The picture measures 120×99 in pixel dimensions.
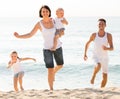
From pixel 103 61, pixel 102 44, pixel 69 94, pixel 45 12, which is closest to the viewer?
pixel 69 94

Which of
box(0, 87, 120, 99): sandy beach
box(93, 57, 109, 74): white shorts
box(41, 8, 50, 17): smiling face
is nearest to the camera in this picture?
box(0, 87, 120, 99): sandy beach

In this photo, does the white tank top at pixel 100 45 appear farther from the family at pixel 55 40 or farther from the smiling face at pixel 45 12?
the smiling face at pixel 45 12

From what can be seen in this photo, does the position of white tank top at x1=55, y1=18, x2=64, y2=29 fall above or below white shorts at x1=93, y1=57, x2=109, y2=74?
above

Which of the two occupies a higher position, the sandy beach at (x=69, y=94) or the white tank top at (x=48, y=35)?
the white tank top at (x=48, y=35)

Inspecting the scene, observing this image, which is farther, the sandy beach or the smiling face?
the smiling face

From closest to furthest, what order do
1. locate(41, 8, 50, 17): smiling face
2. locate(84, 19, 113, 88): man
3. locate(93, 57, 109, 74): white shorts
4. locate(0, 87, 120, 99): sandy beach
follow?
locate(0, 87, 120, 99): sandy beach, locate(41, 8, 50, 17): smiling face, locate(84, 19, 113, 88): man, locate(93, 57, 109, 74): white shorts

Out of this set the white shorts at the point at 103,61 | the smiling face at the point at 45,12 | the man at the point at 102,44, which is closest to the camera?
the smiling face at the point at 45,12

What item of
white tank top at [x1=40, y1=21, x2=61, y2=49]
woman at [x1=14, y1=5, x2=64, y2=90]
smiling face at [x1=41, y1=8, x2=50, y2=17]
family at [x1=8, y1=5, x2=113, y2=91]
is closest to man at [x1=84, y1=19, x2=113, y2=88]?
family at [x1=8, y1=5, x2=113, y2=91]

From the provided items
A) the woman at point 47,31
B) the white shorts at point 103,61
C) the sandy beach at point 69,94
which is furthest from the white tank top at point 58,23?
the sandy beach at point 69,94

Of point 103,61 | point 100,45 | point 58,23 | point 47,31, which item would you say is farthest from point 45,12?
point 103,61

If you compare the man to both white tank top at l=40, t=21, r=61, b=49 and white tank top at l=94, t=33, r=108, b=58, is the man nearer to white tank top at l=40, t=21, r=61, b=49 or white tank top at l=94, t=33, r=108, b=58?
white tank top at l=94, t=33, r=108, b=58

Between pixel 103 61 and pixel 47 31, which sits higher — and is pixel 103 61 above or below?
below

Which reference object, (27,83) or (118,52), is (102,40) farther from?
(118,52)

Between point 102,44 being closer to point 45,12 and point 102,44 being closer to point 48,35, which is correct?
point 48,35
